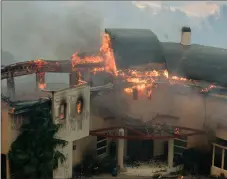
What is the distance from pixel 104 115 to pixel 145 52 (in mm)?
6761

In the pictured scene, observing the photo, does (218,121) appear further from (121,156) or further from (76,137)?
(76,137)

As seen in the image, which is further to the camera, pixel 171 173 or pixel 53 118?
pixel 171 173

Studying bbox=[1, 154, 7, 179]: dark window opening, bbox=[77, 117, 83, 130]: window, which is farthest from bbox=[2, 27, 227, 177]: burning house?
bbox=[1, 154, 7, 179]: dark window opening

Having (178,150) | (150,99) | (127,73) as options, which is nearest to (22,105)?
(127,73)

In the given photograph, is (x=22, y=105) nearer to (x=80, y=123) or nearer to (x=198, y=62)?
(x=80, y=123)

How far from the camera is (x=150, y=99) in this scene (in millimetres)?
29578

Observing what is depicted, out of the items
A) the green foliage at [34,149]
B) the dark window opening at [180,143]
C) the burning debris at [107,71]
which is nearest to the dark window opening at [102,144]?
the burning debris at [107,71]

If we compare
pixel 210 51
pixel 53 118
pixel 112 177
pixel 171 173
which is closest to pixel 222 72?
pixel 210 51

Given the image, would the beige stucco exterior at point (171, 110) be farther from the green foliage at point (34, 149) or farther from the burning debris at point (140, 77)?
the green foliage at point (34, 149)

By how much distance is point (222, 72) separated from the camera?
2967cm

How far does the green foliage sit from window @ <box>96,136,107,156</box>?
621 centimetres

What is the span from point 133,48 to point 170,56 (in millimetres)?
3407

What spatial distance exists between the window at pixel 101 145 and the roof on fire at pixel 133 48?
5.62m

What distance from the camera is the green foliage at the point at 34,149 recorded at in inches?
854
